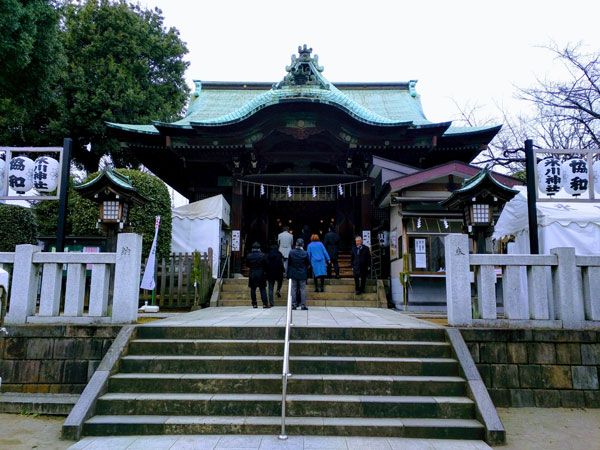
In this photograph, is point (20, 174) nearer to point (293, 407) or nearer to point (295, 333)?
point (295, 333)

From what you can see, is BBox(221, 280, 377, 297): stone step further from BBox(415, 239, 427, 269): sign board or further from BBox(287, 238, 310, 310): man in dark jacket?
BBox(287, 238, 310, 310): man in dark jacket

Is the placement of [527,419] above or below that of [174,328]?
below

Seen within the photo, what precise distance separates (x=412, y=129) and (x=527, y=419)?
30.8ft

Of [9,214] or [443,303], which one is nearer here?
[443,303]

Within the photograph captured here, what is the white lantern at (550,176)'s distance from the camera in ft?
24.4


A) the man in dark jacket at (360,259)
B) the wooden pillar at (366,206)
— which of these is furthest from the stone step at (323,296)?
the wooden pillar at (366,206)

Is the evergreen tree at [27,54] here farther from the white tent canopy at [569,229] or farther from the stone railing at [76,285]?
the white tent canopy at [569,229]

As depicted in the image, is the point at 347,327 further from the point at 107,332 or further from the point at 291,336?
the point at 107,332

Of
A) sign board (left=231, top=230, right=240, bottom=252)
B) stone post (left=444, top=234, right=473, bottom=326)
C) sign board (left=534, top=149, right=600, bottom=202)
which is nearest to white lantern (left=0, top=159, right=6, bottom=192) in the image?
sign board (left=231, top=230, right=240, bottom=252)

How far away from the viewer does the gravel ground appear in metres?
4.38

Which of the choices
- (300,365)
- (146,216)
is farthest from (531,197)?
(146,216)

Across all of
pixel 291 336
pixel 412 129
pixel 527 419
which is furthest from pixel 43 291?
pixel 412 129

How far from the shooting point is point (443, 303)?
35.7ft

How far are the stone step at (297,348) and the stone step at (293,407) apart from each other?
0.85 meters
